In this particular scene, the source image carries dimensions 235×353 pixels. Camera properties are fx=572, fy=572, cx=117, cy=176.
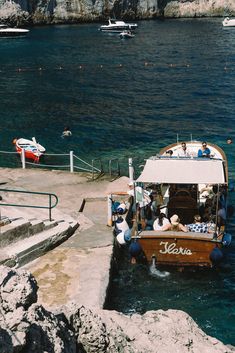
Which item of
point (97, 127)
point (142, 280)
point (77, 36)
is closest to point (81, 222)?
point (142, 280)

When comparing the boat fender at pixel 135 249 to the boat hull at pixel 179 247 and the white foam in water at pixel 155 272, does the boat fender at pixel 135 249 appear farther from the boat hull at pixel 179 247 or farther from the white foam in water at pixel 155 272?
the white foam in water at pixel 155 272

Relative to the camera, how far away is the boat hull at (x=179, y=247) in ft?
67.4

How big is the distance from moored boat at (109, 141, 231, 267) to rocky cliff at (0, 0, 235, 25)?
10634cm

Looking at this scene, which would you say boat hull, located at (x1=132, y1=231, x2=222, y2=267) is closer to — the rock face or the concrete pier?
the concrete pier

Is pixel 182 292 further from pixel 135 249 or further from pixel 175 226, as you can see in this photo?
pixel 175 226

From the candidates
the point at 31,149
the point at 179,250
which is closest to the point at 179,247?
the point at 179,250

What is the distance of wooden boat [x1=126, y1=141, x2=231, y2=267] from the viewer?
813 inches

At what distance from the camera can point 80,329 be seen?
410 inches

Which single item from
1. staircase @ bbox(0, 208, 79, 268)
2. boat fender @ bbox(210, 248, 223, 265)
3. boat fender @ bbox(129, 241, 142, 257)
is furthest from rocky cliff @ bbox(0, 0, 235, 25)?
boat fender @ bbox(210, 248, 223, 265)

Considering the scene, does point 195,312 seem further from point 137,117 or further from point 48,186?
point 137,117

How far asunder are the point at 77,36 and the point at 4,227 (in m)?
94.9

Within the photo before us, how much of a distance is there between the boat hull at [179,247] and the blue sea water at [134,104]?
0.57 metres

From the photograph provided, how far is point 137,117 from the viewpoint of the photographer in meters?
48.4

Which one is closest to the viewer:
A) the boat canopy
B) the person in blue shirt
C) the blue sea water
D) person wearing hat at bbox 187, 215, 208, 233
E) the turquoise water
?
the blue sea water
